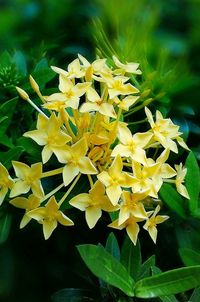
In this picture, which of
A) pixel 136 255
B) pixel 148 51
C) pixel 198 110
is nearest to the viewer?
pixel 148 51

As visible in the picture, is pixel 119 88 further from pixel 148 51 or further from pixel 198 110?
pixel 198 110

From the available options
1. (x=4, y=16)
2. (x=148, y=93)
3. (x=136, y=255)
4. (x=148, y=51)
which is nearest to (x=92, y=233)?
(x=136, y=255)

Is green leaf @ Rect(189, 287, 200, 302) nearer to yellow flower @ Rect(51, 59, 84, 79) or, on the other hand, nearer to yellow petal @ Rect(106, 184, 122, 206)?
yellow petal @ Rect(106, 184, 122, 206)

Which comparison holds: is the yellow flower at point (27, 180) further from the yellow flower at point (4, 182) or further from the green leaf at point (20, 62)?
the green leaf at point (20, 62)

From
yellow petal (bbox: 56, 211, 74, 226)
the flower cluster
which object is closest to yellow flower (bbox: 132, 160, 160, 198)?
the flower cluster

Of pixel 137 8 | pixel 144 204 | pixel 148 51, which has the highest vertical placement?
pixel 137 8
